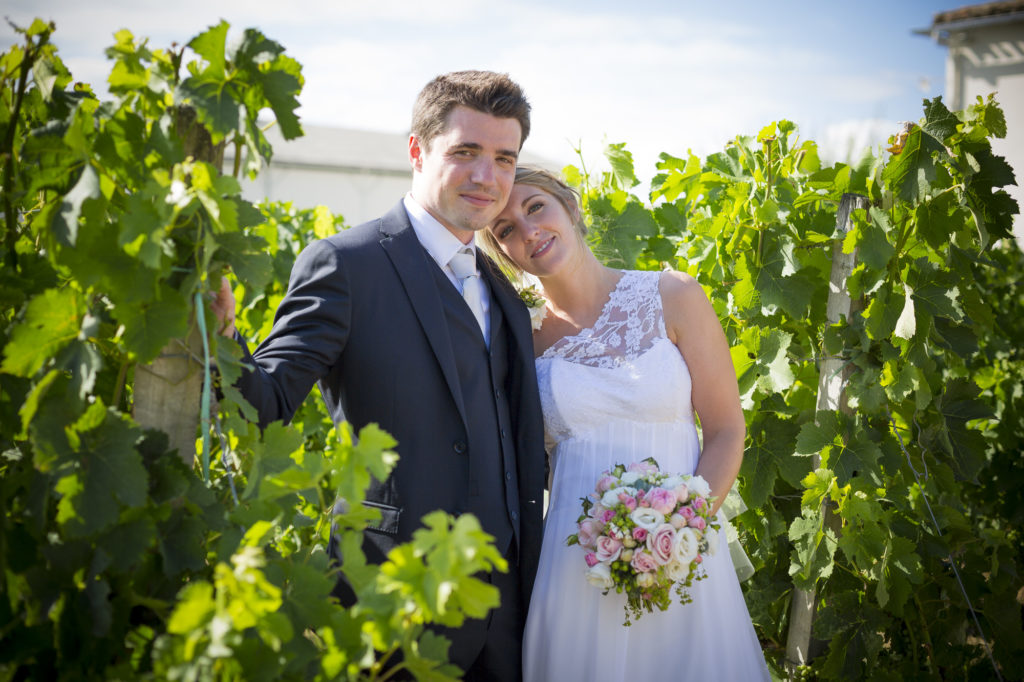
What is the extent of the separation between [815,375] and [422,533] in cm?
258

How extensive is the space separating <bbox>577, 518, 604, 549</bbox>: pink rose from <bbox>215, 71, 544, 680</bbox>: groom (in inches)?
7.6

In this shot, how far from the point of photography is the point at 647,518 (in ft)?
6.74

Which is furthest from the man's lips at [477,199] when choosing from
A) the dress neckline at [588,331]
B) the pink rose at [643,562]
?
the pink rose at [643,562]

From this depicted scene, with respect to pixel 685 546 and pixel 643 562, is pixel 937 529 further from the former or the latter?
pixel 643 562

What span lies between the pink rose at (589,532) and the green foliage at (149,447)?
899 mm

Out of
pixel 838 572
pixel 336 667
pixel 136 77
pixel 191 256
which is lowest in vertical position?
pixel 838 572

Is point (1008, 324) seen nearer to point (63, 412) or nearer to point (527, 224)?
point (527, 224)

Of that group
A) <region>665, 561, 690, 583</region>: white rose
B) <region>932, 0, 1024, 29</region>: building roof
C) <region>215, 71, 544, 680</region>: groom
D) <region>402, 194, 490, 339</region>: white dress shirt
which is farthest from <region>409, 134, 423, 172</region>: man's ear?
<region>932, 0, 1024, 29</region>: building roof

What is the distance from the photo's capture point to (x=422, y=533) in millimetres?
1061

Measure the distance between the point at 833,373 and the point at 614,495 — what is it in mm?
1163

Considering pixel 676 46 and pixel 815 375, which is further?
pixel 676 46

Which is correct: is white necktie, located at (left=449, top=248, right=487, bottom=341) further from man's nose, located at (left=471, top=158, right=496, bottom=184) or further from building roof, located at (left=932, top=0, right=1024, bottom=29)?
building roof, located at (left=932, top=0, right=1024, bottom=29)

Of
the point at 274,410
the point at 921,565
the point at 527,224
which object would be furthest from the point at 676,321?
the point at 274,410

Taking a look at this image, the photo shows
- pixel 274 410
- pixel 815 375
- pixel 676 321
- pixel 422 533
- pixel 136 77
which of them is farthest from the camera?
pixel 815 375
